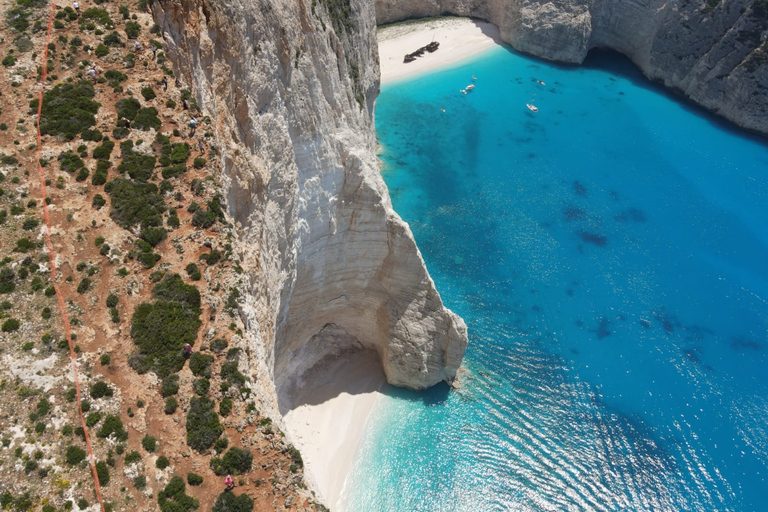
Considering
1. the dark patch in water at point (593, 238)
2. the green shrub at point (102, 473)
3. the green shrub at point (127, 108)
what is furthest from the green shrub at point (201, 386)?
the dark patch in water at point (593, 238)

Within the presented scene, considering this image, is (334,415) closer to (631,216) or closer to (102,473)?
(102,473)

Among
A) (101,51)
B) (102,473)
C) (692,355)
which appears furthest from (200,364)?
(692,355)

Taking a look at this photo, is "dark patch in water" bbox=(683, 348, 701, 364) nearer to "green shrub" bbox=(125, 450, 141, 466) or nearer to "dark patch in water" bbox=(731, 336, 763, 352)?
"dark patch in water" bbox=(731, 336, 763, 352)

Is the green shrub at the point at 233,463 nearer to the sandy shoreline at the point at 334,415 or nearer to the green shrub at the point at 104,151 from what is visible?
the green shrub at the point at 104,151

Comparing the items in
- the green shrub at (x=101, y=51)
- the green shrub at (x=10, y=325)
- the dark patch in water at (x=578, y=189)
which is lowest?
the dark patch in water at (x=578, y=189)

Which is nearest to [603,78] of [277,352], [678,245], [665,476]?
[678,245]

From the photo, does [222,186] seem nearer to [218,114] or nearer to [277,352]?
[218,114]
